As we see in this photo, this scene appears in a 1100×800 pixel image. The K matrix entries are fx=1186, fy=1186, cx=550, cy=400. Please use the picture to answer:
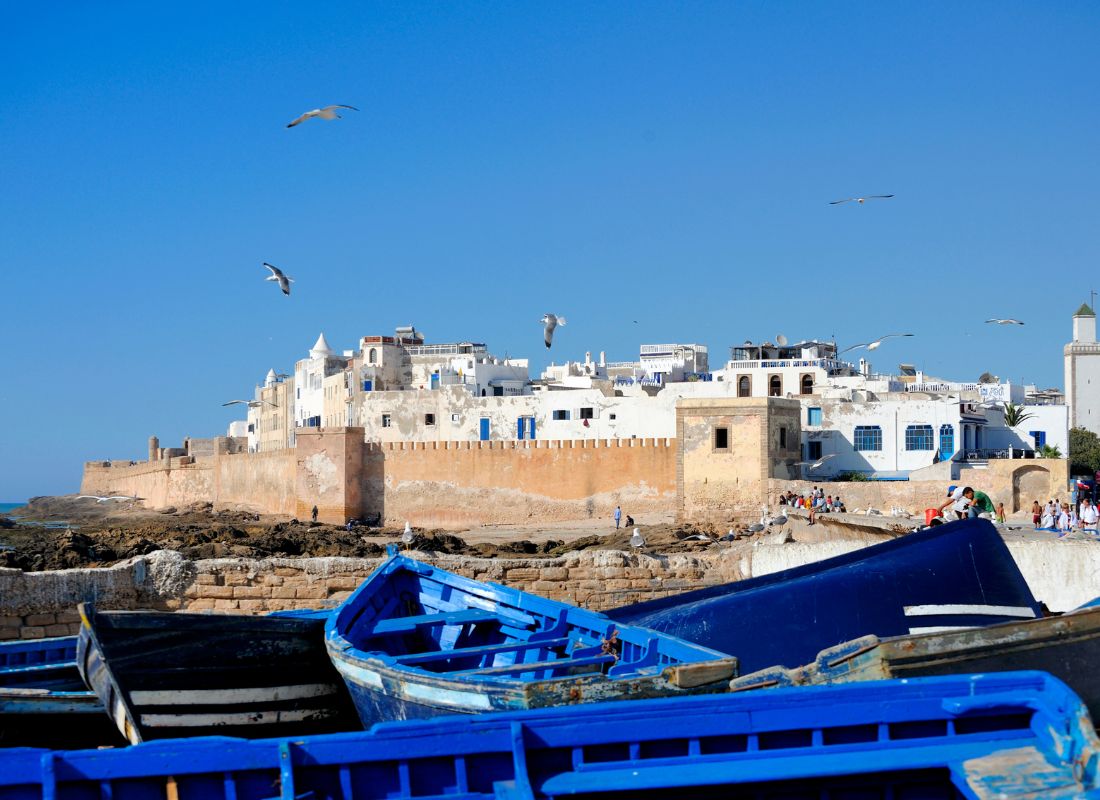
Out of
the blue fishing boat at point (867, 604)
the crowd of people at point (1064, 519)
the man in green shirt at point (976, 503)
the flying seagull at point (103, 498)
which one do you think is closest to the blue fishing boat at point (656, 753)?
the blue fishing boat at point (867, 604)

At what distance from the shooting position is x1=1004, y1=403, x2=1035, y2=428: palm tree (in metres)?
33.1

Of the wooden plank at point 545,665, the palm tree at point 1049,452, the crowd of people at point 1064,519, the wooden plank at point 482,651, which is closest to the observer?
the wooden plank at point 545,665

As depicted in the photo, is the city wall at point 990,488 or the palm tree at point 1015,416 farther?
the palm tree at point 1015,416

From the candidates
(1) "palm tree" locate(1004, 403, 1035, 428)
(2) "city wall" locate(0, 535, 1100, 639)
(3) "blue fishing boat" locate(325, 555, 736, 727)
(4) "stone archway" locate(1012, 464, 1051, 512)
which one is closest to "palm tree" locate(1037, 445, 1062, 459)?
(1) "palm tree" locate(1004, 403, 1035, 428)

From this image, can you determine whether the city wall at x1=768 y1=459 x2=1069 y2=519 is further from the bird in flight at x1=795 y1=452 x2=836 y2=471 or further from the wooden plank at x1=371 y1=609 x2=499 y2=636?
the wooden plank at x1=371 y1=609 x2=499 y2=636

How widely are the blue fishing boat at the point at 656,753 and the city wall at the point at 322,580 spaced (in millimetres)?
5447

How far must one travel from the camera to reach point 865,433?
3158 centimetres

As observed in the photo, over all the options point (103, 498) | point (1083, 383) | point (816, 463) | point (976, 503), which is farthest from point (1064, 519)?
point (103, 498)

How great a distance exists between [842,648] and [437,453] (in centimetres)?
2972

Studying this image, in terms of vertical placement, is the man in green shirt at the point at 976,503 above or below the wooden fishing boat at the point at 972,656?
above

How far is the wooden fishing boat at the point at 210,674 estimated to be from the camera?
6.14 m

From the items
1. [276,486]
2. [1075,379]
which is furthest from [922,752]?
[1075,379]

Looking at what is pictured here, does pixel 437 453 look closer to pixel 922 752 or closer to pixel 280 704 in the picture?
pixel 280 704

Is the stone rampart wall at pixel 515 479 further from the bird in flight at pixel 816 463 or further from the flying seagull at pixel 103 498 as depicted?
the flying seagull at pixel 103 498
